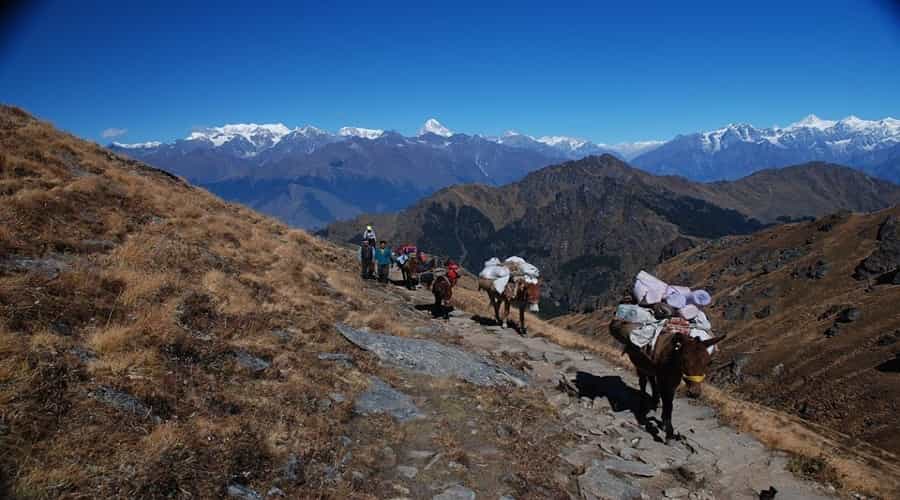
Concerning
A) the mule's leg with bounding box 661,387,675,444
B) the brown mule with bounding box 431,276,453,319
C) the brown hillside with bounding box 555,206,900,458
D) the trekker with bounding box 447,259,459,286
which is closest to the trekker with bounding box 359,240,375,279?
the trekker with bounding box 447,259,459,286

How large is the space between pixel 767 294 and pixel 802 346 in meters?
38.5

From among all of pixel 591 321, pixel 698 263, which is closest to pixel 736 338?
pixel 591 321

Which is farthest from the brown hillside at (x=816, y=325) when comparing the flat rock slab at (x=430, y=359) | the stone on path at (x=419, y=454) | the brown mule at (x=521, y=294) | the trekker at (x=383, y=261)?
the stone on path at (x=419, y=454)

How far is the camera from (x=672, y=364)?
36.9ft

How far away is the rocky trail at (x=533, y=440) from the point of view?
816 centimetres

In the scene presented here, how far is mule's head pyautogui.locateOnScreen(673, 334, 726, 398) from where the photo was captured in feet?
35.6

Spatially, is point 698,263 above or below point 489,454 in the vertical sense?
below

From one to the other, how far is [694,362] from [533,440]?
13.0 feet

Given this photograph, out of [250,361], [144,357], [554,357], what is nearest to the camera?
[144,357]

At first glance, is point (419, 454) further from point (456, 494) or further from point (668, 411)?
point (668, 411)

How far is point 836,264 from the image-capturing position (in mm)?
98875

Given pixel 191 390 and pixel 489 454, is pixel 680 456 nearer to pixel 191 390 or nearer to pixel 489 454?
pixel 489 454

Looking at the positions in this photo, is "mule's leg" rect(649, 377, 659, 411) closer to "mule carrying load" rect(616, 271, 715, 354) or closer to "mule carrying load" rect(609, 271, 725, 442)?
"mule carrying load" rect(609, 271, 725, 442)

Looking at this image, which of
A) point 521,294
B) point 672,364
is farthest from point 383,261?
point 672,364
